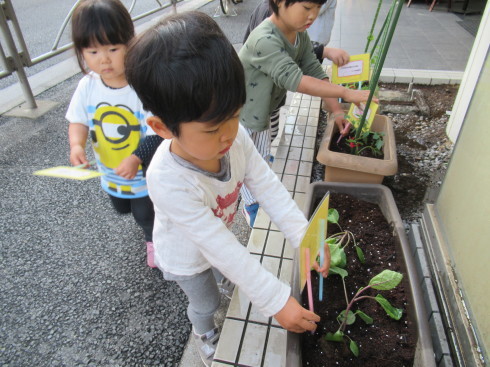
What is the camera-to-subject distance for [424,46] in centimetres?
532

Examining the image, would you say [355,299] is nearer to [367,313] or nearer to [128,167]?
[367,313]

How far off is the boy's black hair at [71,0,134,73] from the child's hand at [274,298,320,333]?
1.28 metres

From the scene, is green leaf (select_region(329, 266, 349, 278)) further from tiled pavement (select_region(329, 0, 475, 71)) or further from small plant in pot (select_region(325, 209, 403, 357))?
tiled pavement (select_region(329, 0, 475, 71))

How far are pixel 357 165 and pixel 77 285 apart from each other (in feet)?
5.53

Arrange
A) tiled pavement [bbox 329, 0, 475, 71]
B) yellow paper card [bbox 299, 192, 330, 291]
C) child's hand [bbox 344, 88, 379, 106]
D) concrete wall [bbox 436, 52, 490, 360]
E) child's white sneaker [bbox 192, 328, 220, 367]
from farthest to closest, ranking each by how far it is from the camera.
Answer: tiled pavement [bbox 329, 0, 475, 71] < child's hand [bbox 344, 88, 379, 106] < child's white sneaker [bbox 192, 328, 220, 367] < concrete wall [bbox 436, 52, 490, 360] < yellow paper card [bbox 299, 192, 330, 291]

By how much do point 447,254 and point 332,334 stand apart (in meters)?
0.75

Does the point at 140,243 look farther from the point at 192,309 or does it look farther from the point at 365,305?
the point at 365,305

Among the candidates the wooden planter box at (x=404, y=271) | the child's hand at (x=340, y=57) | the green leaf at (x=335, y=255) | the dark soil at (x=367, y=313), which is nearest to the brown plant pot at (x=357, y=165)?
the wooden planter box at (x=404, y=271)

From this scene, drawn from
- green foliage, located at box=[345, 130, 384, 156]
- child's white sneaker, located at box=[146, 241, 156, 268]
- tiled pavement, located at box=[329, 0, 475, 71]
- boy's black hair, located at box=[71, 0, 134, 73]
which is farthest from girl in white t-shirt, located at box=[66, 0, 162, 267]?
tiled pavement, located at box=[329, 0, 475, 71]

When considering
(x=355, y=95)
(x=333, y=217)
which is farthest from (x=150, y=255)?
(x=355, y=95)

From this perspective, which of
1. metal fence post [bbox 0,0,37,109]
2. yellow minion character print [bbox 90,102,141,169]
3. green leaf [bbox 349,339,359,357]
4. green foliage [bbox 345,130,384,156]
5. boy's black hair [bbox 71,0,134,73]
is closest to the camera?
green leaf [bbox 349,339,359,357]

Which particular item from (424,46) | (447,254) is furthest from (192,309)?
(424,46)

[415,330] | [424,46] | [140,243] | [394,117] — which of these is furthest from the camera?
[424,46]

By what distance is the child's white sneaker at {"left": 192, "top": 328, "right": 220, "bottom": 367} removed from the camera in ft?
5.09
